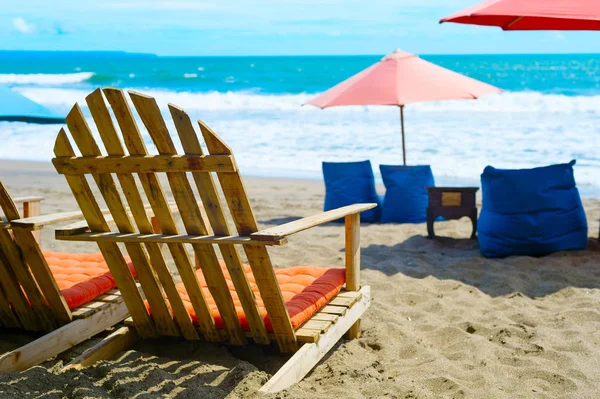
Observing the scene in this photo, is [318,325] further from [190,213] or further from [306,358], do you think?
[190,213]

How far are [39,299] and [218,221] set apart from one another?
3.87 ft

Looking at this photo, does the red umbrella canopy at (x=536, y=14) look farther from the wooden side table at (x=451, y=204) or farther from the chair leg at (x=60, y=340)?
the chair leg at (x=60, y=340)

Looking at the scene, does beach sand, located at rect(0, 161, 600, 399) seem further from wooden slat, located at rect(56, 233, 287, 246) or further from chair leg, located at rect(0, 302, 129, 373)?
wooden slat, located at rect(56, 233, 287, 246)

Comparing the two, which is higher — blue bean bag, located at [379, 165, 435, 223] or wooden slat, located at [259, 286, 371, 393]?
blue bean bag, located at [379, 165, 435, 223]

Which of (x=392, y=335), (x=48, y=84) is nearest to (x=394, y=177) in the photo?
(x=392, y=335)

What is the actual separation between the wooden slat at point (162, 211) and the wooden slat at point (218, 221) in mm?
200

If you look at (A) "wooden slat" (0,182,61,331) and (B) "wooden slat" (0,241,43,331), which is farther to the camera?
(B) "wooden slat" (0,241,43,331)

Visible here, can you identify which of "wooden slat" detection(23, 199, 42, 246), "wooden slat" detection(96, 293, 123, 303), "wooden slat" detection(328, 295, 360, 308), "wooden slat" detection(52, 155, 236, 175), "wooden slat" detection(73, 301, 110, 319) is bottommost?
"wooden slat" detection(328, 295, 360, 308)

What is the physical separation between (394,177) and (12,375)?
443 cm

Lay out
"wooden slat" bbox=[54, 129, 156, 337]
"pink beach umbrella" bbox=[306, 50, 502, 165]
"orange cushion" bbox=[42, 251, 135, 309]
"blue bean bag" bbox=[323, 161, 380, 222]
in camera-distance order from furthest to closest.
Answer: "blue bean bag" bbox=[323, 161, 380, 222]
"pink beach umbrella" bbox=[306, 50, 502, 165]
"orange cushion" bbox=[42, 251, 135, 309]
"wooden slat" bbox=[54, 129, 156, 337]

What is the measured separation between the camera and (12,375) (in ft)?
9.07

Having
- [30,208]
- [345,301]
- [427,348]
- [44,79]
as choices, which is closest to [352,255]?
[345,301]

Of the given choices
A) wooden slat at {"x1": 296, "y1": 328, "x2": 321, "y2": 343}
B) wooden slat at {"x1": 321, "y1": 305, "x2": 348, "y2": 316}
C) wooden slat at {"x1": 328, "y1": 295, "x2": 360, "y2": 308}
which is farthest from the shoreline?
wooden slat at {"x1": 296, "y1": 328, "x2": 321, "y2": 343}

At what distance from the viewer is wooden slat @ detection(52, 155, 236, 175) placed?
2549 mm
